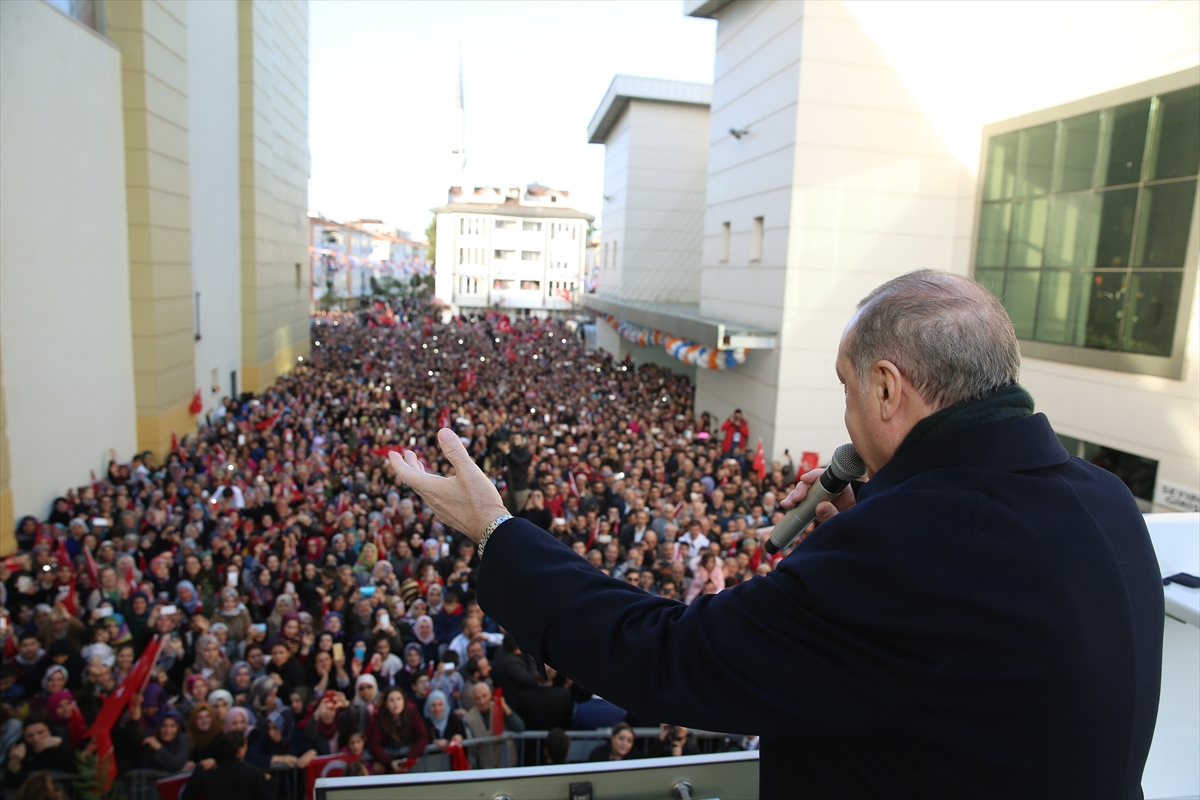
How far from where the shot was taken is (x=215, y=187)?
19219mm

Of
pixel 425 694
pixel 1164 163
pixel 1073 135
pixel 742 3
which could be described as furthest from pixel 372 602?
pixel 742 3

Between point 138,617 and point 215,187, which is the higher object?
point 215,187

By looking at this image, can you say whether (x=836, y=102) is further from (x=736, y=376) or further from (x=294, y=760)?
(x=294, y=760)

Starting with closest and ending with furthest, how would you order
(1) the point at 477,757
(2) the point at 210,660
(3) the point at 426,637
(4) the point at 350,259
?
(1) the point at 477,757, (2) the point at 210,660, (3) the point at 426,637, (4) the point at 350,259

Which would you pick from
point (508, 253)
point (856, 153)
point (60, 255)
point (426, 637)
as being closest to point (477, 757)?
point (426, 637)

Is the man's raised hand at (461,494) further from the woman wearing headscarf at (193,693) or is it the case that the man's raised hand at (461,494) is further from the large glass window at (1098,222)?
the large glass window at (1098,222)

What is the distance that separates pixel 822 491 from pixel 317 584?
7018mm

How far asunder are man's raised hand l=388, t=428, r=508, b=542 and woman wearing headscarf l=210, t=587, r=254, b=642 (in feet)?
20.7

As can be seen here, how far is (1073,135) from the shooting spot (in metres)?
13.2

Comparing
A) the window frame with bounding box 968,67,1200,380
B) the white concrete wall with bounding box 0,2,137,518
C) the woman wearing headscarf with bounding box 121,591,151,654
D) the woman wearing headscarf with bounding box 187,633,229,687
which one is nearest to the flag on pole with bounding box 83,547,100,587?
the woman wearing headscarf with bounding box 121,591,151,654

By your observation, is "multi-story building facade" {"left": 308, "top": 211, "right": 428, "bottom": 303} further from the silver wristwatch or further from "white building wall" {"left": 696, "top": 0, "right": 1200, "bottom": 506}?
the silver wristwatch

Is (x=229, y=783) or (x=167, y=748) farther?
(x=167, y=748)

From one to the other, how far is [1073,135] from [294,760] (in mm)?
14586

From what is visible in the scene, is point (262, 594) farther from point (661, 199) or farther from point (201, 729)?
point (661, 199)
